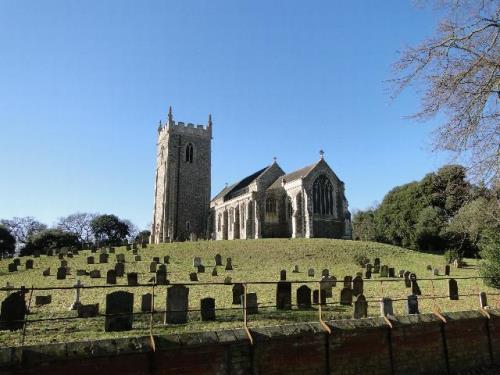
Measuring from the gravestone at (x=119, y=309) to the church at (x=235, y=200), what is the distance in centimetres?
2907

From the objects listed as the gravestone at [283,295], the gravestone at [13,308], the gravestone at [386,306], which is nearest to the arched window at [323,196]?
the gravestone at [283,295]

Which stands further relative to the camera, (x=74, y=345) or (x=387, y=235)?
(x=387, y=235)

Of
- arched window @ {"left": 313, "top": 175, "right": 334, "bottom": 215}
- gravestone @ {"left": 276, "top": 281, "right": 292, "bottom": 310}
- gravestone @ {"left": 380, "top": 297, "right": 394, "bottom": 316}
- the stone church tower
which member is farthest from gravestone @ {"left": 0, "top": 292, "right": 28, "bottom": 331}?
the stone church tower

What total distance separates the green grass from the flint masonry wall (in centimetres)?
150

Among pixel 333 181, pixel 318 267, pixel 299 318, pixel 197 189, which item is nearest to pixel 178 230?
pixel 197 189

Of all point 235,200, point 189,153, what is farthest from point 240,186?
point 189,153

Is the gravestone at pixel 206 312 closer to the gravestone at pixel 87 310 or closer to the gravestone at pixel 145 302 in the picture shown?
the gravestone at pixel 145 302

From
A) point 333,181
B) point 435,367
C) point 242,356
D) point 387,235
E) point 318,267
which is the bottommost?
point 435,367

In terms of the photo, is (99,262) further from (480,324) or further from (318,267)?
(480,324)

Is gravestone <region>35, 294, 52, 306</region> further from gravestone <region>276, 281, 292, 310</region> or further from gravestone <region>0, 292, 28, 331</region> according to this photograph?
gravestone <region>276, 281, 292, 310</region>

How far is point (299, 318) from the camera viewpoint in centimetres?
960

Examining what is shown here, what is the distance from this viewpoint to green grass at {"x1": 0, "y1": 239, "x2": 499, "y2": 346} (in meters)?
8.74

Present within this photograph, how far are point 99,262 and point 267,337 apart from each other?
20131 mm

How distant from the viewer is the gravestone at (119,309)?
329 inches
